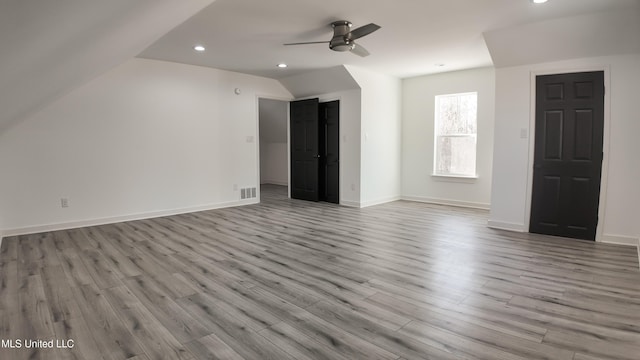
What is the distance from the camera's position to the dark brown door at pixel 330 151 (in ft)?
22.0

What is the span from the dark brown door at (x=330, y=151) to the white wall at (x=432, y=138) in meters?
1.54

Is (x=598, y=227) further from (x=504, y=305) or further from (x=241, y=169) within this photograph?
(x=241, y=169)

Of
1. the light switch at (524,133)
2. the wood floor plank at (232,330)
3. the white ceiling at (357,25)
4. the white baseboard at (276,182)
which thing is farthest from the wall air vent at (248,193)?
the light switch at (524,133)

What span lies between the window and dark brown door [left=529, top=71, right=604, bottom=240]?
6.29 feet

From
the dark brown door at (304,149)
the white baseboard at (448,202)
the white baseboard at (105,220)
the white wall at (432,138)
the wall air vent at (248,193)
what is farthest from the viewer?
the dark brown door at (304,149)

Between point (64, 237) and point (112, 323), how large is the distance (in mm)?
2790

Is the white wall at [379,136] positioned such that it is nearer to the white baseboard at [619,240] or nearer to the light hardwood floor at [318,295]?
the light hardwood floor at [318,295]

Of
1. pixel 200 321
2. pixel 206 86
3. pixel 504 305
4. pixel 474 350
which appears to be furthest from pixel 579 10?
pixel 206 86

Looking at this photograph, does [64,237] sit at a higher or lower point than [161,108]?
lower

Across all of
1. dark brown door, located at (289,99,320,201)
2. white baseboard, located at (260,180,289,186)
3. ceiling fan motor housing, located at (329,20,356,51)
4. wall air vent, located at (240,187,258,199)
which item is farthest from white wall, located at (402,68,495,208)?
white baseboard, located at (260,180,289,186)

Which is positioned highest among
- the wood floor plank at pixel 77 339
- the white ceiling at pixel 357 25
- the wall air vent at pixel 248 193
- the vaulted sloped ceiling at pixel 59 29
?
the white ceiling at pixel 357 25

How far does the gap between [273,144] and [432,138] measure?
5057 millimetres

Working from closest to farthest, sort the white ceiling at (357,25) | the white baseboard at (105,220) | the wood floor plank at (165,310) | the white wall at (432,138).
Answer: the wood floor plank at (165,310), the white ceiling at (357,25), the white baseboard at (105,220), the white wall at (432,138)

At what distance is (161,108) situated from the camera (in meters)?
5.45
